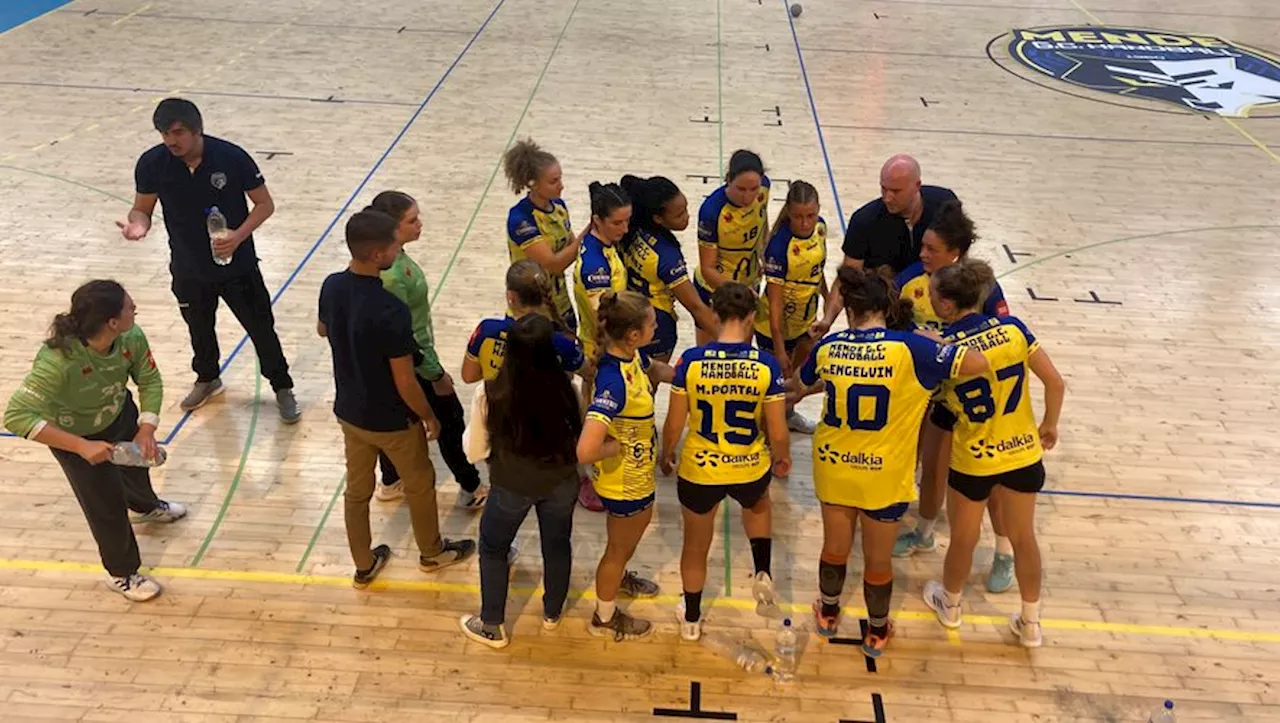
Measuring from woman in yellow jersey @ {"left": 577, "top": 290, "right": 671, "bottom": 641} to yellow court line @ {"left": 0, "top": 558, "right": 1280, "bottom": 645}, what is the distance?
1.46ft

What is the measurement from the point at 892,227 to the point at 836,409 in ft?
4.82

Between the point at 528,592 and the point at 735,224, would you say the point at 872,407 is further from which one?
the point at 528,592

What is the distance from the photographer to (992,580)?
4.54m

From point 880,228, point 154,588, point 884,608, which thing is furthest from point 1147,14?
point 154,588

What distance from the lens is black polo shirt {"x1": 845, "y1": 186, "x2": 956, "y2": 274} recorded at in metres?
4.64

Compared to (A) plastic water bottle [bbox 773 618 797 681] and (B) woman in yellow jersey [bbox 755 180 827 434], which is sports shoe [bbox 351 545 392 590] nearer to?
(A) plastic water bottle [bbox 773 618 797 681]

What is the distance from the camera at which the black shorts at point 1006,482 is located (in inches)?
150

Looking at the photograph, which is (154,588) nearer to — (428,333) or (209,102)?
(428,333)

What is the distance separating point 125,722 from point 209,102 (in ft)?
31.9

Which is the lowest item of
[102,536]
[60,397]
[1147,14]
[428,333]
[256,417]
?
[1147,14]

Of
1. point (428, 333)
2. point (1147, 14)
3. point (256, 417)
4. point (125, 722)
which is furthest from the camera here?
point (1147, 14)

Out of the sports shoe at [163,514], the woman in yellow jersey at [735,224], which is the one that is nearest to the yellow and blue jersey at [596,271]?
the woman in yellow jersey at [735,224]

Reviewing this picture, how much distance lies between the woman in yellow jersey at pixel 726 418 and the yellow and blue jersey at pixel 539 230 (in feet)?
4.88

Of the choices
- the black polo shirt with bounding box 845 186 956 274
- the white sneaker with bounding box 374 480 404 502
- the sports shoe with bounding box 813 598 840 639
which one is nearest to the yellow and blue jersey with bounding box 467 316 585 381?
the white sneaker with bounding box 374 480 404 502
